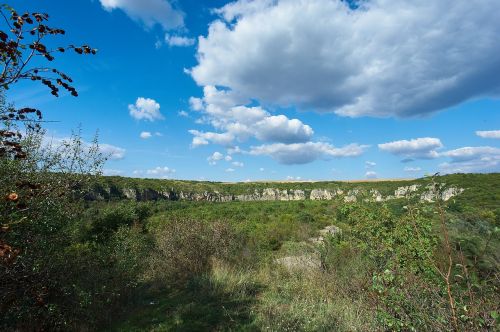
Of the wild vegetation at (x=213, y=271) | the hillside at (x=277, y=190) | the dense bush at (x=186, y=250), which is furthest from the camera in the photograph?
the hillside at (x=277, y=190)

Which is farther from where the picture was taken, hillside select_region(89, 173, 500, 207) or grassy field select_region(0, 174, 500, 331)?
hillside select_region(89, 173, 500, 207)

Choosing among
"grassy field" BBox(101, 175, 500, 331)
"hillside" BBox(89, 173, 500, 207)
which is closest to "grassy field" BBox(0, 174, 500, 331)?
"grassy field" BBox(101, 175, 500, 331)

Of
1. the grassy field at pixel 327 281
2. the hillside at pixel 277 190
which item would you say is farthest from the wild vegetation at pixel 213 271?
the hillside at pixel 277 190

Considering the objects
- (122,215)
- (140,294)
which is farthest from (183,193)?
(140,294)

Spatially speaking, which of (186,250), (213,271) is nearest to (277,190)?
(186,250)

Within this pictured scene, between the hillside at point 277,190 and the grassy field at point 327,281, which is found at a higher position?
the hillside at point 277,190

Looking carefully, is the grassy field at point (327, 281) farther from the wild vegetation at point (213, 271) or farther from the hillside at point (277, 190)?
the hillside at point (277, 190)

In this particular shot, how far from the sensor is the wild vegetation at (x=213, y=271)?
4.25 meters

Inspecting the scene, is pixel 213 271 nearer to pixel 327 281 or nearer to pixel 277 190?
pixel 327 281

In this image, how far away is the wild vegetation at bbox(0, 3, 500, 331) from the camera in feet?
14.0

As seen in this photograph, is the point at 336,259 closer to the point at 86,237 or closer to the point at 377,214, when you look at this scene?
the point at 377,214

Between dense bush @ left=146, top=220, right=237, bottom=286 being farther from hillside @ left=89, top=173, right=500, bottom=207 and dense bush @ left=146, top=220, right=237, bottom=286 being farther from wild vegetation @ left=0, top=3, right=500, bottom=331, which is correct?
hillside @ left=89, top=173, right=500, bottom=207

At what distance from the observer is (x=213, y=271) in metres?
12.3

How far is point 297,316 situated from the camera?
25.9 ft
